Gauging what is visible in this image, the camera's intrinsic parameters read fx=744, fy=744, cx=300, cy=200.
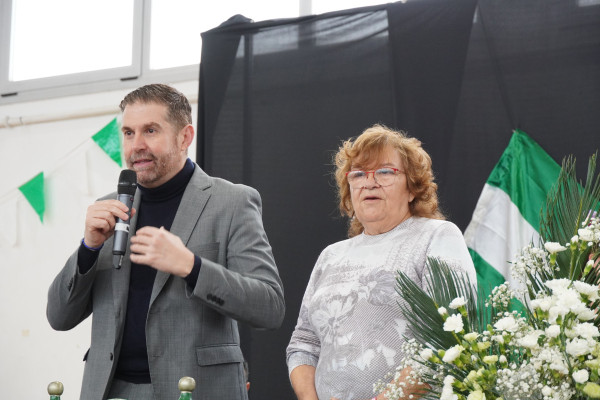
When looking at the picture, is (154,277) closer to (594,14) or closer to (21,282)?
(594,14)

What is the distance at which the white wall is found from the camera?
4.00 meters

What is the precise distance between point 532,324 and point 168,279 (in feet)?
3.56

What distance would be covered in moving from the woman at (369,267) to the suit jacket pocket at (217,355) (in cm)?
21

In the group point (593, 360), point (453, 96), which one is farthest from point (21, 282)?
point (593, 360)

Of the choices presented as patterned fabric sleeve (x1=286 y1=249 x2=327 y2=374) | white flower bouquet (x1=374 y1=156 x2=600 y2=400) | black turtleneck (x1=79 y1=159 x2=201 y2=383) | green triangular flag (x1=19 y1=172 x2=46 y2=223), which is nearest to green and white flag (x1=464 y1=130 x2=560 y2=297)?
patterned fabric sleeve (x1=286 y1=249 x2=327 y2=374)

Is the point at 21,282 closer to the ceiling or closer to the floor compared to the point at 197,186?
closer to the floor

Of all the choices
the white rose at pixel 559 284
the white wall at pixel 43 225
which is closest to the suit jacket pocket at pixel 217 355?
the white rose at pixel 559 284

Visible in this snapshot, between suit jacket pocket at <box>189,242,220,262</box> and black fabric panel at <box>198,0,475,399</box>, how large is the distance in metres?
1.44

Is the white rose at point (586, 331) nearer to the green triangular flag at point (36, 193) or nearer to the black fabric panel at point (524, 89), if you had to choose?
the black fabric panel at point (524, 89)

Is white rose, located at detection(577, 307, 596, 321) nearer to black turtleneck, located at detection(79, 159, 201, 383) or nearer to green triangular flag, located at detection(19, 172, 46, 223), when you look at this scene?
black turtleneck, located at detection(79, 159, 201, 383)

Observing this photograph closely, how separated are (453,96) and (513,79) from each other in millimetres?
245

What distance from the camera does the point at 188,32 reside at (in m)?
4.05

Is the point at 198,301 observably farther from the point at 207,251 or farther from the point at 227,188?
the point at 227,188

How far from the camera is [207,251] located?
1834 millimetres
